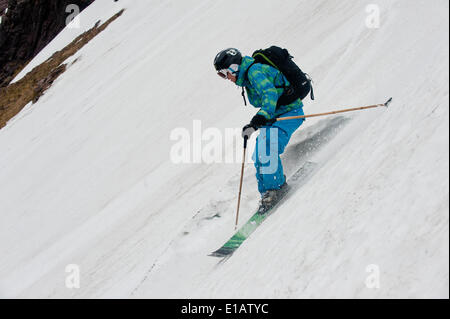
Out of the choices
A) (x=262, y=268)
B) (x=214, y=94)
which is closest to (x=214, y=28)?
(x=214, y=94)

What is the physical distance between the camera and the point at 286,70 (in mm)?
5344

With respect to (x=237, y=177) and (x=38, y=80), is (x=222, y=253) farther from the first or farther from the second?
(x=38, y=80)

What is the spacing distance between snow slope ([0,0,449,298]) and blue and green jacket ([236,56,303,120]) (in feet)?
3.18

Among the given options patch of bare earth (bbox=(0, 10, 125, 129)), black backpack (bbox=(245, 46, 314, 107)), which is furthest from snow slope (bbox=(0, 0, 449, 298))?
patch of bare earth (bbox=(0, 10, 125, 129))

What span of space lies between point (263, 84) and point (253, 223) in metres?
1.70

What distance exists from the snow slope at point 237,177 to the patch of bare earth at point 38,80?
318 inches

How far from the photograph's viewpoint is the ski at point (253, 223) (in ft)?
17.8

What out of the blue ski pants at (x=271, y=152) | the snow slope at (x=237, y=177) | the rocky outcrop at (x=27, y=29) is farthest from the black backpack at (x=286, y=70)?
the rocky outcrop at (x=27, y=29)

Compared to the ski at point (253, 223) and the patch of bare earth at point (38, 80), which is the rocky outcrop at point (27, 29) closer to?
the patch of bare earth at point (38, 80)

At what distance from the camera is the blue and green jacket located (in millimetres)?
5066

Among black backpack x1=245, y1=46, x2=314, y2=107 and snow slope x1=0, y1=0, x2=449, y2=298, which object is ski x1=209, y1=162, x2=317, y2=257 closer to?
snow slope x1=0, y1=0, x2=449, y2=298

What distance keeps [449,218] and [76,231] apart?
8.59m

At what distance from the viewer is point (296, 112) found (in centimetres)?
570

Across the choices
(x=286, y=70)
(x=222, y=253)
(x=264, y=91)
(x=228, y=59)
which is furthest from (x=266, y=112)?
(x=222, y=253)
